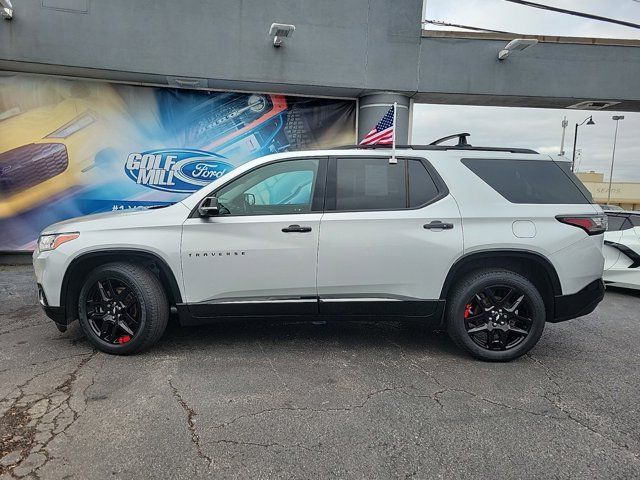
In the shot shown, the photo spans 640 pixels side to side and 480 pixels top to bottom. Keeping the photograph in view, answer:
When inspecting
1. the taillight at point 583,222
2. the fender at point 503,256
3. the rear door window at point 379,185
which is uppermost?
the rear door window at point 379,185

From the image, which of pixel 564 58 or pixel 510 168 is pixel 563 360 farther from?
pixel 564 58

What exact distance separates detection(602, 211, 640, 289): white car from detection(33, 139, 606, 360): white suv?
364cm

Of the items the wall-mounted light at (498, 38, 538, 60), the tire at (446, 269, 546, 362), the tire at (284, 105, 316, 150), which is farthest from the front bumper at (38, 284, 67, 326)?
the wall-mounted light at (498, 38, 538, 60)

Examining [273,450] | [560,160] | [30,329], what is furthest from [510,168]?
[30,329]

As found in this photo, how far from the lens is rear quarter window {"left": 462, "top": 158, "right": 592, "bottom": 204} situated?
4.03m

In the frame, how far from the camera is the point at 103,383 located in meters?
3.47

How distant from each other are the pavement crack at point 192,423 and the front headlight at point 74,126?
22.3ft

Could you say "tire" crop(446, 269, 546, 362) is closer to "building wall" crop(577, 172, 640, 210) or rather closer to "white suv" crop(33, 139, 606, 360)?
"white suv" crop(33, 139, 606, 360)

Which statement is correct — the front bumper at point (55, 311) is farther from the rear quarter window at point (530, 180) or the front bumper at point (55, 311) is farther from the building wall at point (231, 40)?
the building wall at point (231, 40)

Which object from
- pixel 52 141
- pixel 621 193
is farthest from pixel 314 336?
pixel 621 193

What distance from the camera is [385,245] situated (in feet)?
12.7

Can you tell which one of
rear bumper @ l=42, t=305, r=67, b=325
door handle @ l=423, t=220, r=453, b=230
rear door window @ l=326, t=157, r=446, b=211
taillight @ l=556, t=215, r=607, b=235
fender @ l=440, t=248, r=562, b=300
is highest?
rear door window @ l=326, t=157, r=446, b=211

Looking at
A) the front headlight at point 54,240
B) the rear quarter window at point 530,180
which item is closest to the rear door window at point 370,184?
the rear quarter window at point 530,180

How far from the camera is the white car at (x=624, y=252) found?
686 cm
